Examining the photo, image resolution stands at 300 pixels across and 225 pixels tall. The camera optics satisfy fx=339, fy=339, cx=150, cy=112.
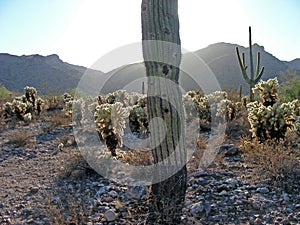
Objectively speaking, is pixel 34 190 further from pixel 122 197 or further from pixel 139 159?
pixel 139 159

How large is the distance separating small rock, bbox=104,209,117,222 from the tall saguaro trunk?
44cm

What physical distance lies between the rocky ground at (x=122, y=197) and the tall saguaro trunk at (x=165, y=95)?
1.12 ft

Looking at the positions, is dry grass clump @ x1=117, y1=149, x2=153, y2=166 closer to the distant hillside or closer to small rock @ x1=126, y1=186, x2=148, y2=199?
small rock @ x1=126, y1=186, x2=148, y2=199

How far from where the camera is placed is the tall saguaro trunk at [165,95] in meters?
3.75

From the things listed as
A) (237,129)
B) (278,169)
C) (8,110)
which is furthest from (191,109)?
(278,169)

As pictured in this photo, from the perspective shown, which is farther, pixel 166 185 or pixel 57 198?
pixel 57 198

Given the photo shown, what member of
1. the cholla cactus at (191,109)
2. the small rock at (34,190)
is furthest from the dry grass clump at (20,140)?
the cholla cactus at (191,109)

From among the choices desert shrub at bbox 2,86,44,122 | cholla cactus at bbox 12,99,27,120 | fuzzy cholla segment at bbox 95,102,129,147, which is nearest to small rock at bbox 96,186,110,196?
fuzzy cholla segment at bbox 95,102,129,147

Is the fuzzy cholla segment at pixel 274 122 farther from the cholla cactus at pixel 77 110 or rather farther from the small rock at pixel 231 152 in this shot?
the cholla cactus at pixel 77 110

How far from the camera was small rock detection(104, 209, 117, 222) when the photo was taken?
3.72m

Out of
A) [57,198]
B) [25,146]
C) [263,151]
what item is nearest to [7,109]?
[25,146]

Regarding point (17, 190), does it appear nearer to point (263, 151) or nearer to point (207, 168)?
point (207, 168)

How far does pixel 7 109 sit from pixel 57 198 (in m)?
8.66

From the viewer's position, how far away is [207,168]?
5113 mm
